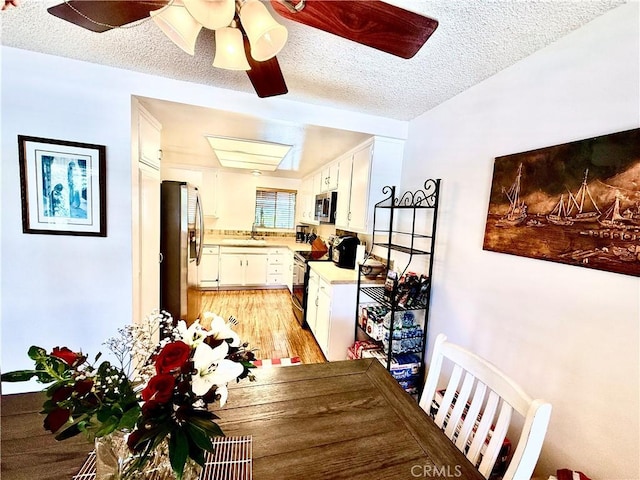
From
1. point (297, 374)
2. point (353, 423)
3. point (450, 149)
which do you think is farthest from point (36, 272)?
point (450, 149)

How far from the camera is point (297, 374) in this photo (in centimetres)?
117

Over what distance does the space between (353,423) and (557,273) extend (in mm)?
1109

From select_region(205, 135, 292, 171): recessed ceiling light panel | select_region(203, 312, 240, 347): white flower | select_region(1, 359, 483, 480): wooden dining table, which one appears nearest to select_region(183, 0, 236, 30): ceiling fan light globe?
select_region(203, 312, 240, 347): white flower

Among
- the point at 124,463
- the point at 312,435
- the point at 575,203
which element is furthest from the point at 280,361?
the point at 575,203

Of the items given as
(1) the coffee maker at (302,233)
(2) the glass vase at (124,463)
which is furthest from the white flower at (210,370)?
(1) the coffee maker at (302,233)

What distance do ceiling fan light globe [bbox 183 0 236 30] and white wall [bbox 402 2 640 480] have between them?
1453mm

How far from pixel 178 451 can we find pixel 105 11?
4.53ft

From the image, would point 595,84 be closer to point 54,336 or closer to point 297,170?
point 54,336

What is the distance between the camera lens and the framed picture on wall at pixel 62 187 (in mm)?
1619

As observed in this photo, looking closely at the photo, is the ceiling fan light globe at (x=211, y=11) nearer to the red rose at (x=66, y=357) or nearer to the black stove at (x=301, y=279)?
the red rose at (x=66, y=357)

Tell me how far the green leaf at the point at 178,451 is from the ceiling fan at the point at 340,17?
1.19m

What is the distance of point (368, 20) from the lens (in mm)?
872

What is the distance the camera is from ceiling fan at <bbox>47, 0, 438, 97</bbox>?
0.83 metres

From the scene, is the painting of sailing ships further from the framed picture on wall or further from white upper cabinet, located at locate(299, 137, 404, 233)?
the framed picture on wall
